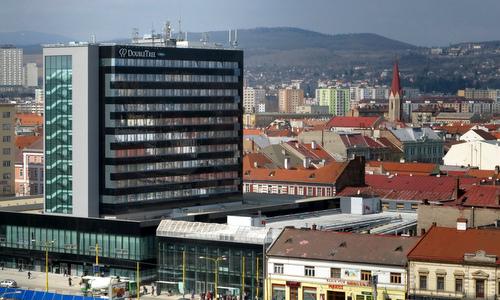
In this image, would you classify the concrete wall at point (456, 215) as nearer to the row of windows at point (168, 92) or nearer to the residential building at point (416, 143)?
the row of windows at point (168, 92)

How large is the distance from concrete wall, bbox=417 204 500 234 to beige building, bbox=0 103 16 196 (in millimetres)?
59527

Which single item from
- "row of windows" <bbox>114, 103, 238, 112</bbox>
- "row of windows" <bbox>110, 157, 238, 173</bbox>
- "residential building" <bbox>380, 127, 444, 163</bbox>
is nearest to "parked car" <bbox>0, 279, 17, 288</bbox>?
"row of windows" <bbox>110, 157, 238, 173</bbox>

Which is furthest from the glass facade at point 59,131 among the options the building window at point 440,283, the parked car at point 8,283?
the building window at point 440,283

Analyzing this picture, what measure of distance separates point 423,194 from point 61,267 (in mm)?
33462

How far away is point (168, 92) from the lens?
85500mm

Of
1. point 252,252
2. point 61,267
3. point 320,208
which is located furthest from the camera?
point 320,208

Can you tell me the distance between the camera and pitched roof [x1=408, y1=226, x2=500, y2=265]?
63.6 metres

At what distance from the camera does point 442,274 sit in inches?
2500

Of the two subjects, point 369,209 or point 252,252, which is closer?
point 252,252

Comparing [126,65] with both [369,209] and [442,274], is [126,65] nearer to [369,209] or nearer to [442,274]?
[369,209]

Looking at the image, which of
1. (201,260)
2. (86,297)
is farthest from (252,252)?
(86,297)

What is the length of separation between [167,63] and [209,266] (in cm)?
1761

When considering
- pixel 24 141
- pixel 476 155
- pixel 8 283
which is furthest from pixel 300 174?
pixel 24 141

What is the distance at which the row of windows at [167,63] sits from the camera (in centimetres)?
8181
